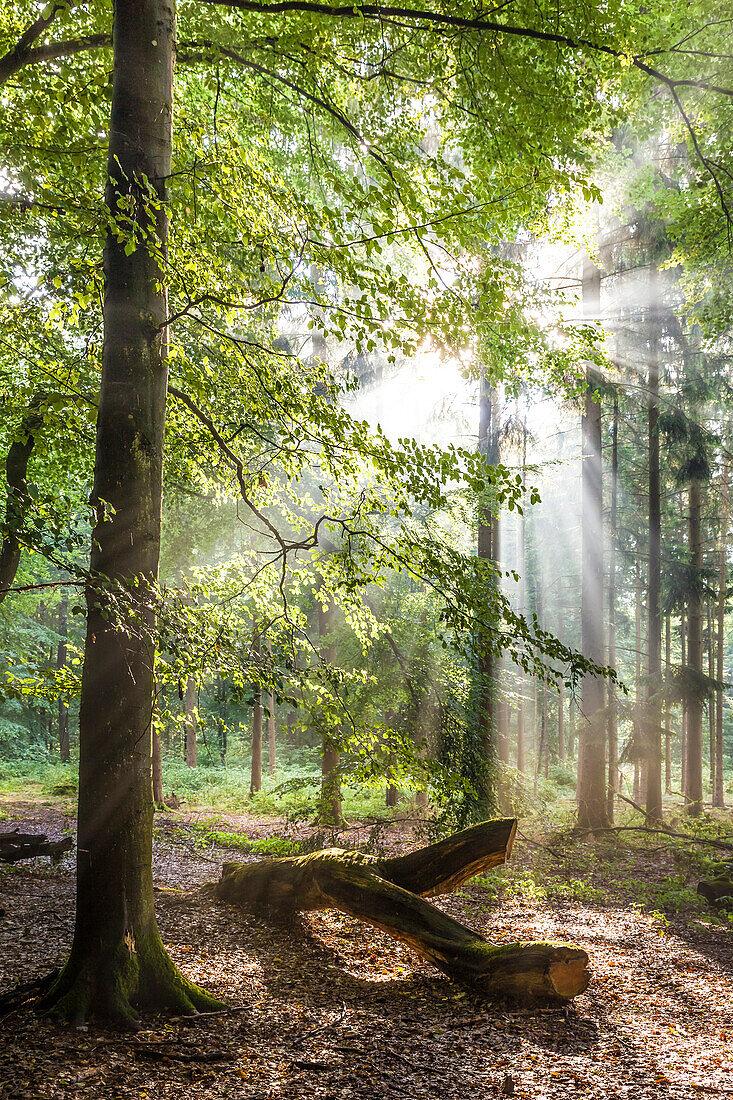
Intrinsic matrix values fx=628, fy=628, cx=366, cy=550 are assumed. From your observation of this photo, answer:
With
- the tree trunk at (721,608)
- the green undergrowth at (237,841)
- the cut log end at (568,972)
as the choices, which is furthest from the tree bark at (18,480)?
the tree trunk at (721,608)

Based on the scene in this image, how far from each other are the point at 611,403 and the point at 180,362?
565 inches

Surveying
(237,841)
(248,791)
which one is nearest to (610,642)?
(248,791)

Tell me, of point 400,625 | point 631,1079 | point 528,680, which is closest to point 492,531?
point 400,625

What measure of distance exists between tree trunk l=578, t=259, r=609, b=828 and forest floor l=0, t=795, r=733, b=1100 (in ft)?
16.9

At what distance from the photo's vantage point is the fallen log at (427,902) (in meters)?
4.79

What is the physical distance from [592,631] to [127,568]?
11.5 m

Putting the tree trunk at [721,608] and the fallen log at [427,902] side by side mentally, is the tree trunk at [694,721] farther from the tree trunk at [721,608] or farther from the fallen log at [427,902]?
the fallen log at [427,902]

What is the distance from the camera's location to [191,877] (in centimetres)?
859

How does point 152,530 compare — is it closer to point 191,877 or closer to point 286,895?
point 286,895

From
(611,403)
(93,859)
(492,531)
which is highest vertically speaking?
(611,403)

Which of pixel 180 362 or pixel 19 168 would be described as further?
pixel 19 168

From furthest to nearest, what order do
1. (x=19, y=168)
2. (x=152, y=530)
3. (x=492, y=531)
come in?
(x=492, y=531) → (x=19, y=168) → (x=152, y=530)

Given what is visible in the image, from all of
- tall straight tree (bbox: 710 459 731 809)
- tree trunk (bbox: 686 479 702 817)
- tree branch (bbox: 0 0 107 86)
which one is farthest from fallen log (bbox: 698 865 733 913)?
tree branch (bbox: 0 0 107 86)

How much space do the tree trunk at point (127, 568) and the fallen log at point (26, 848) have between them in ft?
18.7
